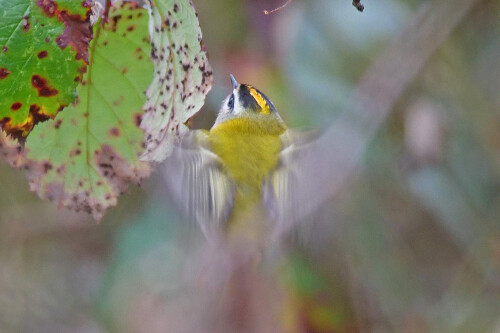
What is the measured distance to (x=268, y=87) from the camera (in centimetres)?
286

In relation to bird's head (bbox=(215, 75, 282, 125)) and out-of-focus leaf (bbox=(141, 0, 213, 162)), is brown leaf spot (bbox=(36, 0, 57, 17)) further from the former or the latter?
bird's head (bbox=(215, 75, 282, 125))

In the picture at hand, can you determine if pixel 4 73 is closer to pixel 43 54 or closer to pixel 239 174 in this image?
pixel 43 54

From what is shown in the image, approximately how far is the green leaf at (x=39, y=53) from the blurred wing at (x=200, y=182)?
0.41 meters

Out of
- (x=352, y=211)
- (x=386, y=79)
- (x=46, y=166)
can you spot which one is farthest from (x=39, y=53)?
(x=352, y=211)

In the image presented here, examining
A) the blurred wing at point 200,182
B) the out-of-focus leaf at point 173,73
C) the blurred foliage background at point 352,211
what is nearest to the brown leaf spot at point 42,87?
the out-of-focus leaf at point 173,73

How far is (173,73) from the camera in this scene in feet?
3.96

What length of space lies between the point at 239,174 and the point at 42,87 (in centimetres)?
72

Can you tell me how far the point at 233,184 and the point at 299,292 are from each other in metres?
1.44

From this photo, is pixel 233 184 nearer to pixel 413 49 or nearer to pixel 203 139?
pixel 203 139

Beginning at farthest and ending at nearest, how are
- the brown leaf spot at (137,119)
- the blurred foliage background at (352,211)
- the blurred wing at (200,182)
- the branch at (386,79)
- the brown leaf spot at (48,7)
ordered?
the blurred foliage background at (352,211)
the branch at (386,79)
the blurred wing at (200,182)
the brown leaf spot at (137,119)
the brown leaf spot at (48,7)

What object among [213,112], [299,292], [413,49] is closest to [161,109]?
[213,112]

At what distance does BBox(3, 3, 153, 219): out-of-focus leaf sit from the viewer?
127cm

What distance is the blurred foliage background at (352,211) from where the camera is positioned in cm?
287

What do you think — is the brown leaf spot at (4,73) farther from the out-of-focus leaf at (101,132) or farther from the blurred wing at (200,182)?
the blurred wing at (200,182)
